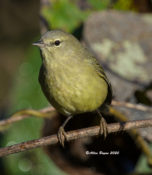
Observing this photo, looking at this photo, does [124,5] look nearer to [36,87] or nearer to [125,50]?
[125,50]

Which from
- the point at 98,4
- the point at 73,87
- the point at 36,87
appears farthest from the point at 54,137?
the point at 98,4

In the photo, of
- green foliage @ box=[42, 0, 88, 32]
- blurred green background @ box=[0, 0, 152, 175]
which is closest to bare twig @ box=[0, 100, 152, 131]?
blurred green background @ box=[0, 0, 152, 175]

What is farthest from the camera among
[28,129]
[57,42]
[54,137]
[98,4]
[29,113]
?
[98,4]

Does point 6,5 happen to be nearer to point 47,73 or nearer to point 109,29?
point 109,29

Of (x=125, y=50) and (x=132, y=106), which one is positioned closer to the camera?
(x=132, y=106)

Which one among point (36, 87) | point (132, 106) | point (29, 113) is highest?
point (29, 113)

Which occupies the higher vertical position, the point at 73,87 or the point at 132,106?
the point at 73,87

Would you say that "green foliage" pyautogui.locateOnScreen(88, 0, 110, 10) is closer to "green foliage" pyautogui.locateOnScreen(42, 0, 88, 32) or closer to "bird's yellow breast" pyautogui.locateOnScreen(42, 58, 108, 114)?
"green foliage" pyautogui.locateOnScreen(42, 0, 88, 32)

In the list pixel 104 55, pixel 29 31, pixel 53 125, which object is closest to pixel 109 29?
pixel 104 55
